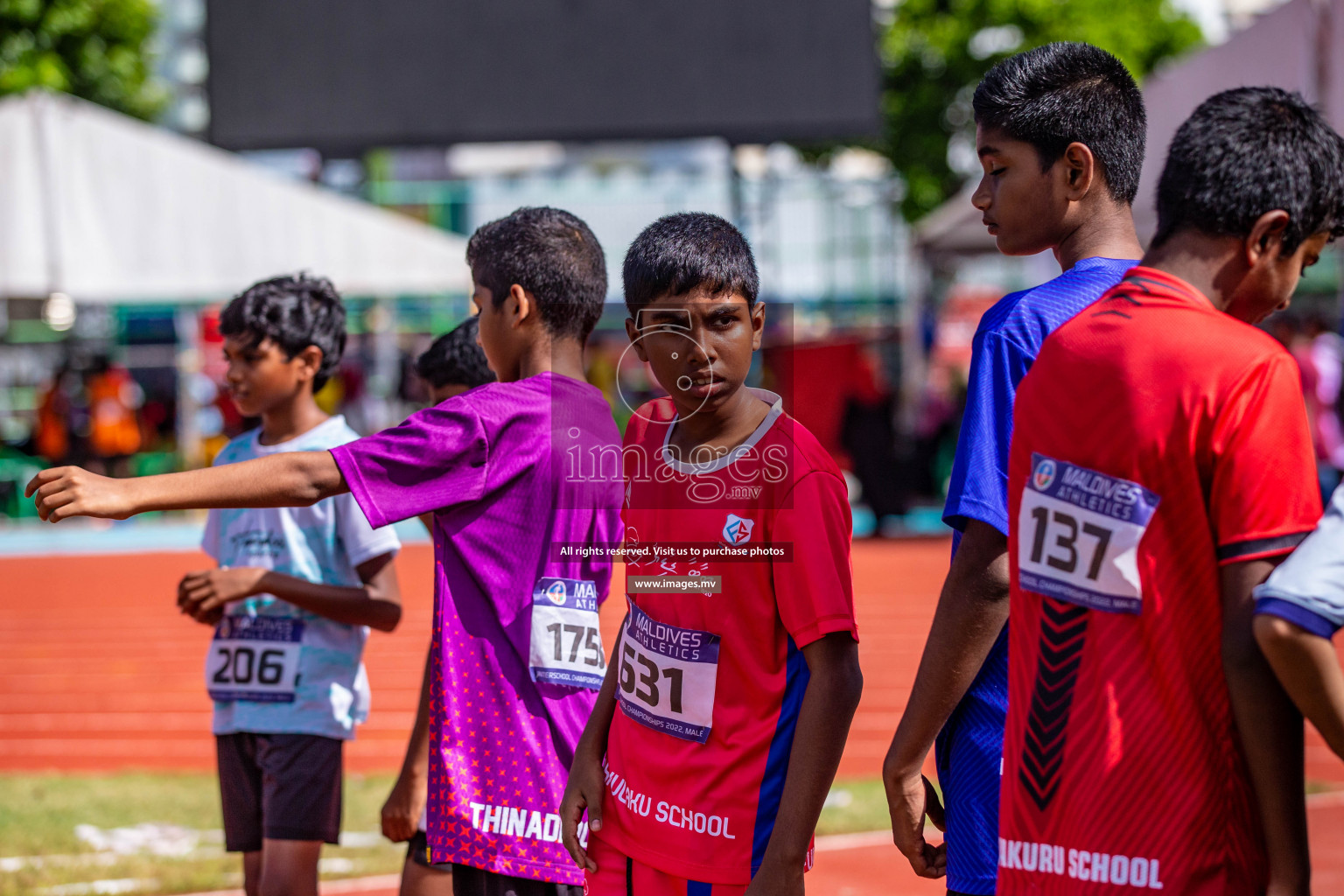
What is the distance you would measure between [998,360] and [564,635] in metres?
0.86

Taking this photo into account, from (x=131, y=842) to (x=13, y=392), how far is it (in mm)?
18779

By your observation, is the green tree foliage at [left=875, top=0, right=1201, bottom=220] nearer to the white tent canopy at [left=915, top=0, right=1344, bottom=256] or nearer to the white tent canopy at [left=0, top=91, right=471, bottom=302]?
the white tent canopy at [left=915, top=0, right=1344, bottom=256]

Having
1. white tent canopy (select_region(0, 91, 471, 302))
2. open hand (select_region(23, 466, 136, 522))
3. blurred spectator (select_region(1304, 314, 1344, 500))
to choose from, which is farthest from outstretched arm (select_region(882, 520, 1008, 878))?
blurred spectator (select_region(1304, 314, 1344, 500))

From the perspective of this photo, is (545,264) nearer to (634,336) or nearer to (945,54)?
(634,336)

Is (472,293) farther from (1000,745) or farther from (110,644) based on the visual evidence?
(110,644)

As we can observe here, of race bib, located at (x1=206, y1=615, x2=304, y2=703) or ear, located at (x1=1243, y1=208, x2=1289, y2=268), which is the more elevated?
ear, located at (x1=1243, y1=208, x2=1289, y2=268)

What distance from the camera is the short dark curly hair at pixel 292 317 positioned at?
119 inches

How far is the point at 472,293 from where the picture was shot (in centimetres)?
232

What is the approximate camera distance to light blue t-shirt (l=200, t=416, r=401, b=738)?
283 cm

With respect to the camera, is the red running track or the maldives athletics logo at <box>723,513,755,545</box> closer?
the maldives athletics logo at <box>723,513,755,545</box>

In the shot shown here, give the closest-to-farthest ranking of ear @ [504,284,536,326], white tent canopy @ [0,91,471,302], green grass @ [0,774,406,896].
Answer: ear @ [504,284,536,326], green grass @ [0,774,406,896], white tent canopy @ [0,91,471,302]

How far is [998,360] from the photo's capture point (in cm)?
176

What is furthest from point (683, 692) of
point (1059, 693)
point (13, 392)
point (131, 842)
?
point (13, 392)

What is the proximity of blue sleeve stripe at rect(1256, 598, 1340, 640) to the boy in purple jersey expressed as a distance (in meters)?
1.21
